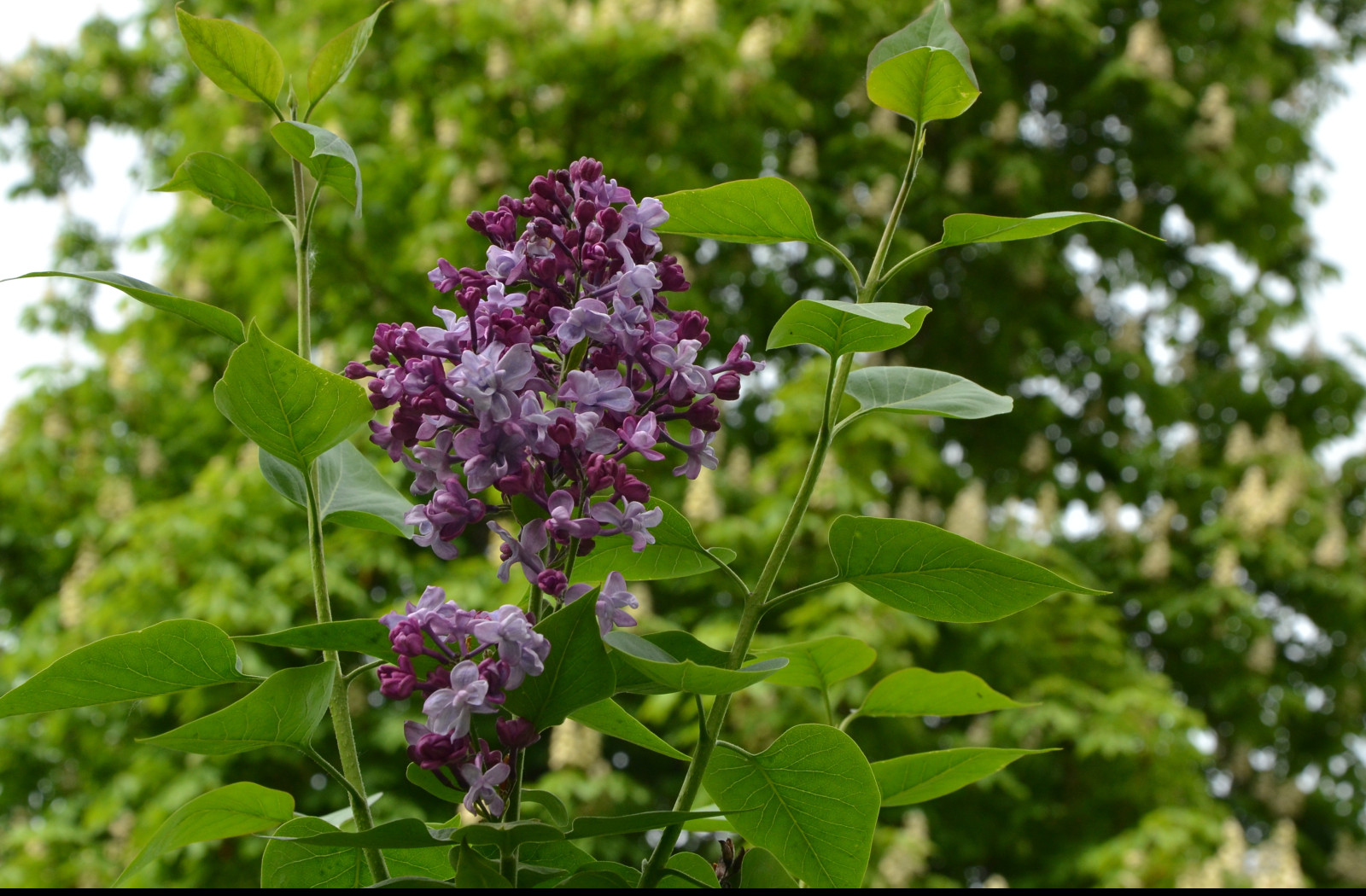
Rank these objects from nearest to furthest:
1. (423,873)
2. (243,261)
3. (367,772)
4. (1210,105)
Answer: (423,873) → (367,772) → (243,261) → (1210,105)

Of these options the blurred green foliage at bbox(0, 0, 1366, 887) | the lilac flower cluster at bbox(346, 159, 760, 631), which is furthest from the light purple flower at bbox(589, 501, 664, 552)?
the blurred green foliage at bbox(0, 0, 1366, 887)

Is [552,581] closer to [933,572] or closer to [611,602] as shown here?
[611,602]

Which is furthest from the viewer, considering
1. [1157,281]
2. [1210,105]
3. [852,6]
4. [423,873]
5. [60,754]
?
[1157,281]

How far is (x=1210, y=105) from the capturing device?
661cm

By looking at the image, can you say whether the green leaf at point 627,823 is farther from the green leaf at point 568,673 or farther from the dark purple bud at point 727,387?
the dark purple bud at point 727,387

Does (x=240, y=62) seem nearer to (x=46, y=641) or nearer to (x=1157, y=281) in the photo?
(x=46, y=641)

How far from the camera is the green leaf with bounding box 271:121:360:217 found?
589mm

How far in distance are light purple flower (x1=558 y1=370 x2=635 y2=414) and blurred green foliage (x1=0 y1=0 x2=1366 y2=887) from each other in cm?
325

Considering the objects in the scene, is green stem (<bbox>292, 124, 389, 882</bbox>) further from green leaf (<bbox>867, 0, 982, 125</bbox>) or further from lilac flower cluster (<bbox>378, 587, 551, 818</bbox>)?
green leaf (<bbox>867, 0, 982, 125</bbox>)

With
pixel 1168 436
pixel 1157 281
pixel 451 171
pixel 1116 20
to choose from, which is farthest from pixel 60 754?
pixel 1116 20

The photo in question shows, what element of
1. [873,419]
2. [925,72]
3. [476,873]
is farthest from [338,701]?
[873,419]

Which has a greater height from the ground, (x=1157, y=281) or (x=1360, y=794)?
(x=1157, y=281)

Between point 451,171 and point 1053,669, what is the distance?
3363mm

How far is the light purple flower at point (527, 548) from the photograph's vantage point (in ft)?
1.64
